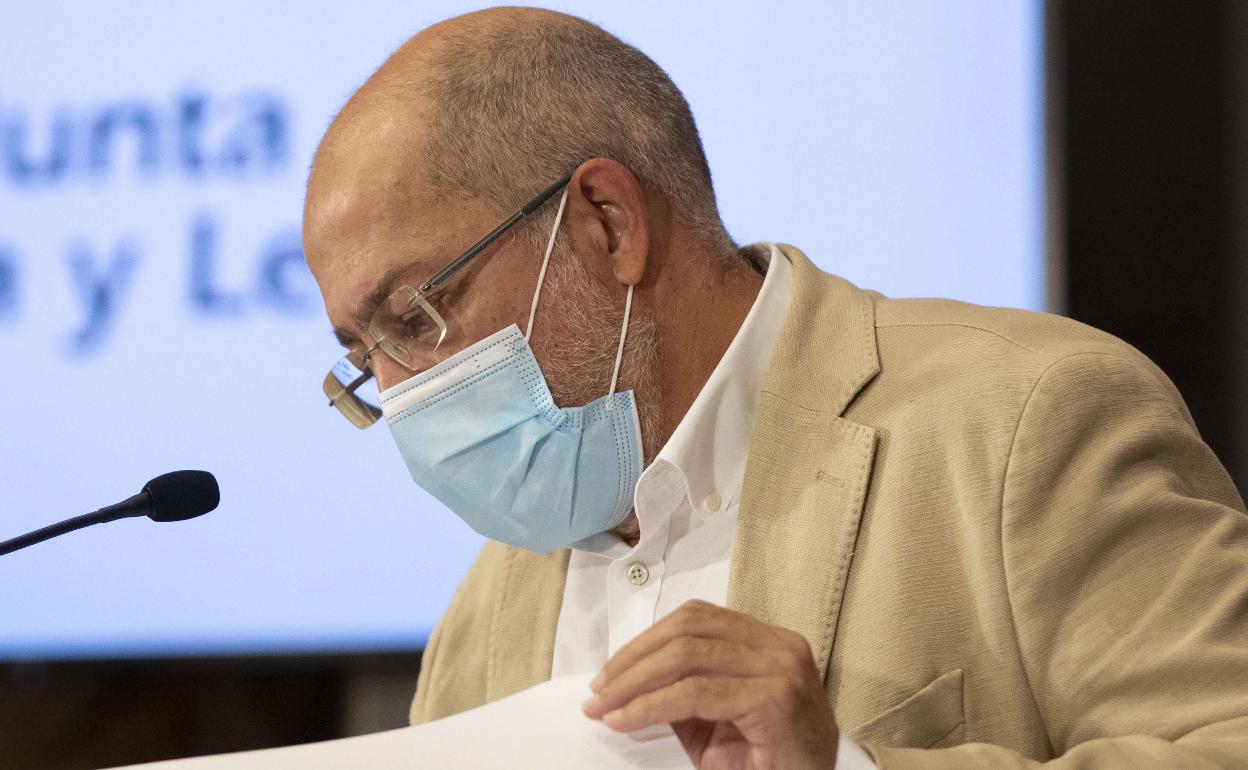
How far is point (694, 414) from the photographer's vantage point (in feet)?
5.95

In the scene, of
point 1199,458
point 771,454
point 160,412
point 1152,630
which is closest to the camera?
point 1152,630

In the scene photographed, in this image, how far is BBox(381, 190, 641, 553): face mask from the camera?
1800 millimetres

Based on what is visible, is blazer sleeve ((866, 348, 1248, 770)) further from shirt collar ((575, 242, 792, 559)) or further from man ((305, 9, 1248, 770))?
shirt collar ((575, 242, 792, 559))

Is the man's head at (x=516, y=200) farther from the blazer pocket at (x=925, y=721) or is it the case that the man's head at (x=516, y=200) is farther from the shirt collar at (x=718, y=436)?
the blazer pocket at (x=925, y=721)

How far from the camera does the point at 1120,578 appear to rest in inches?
58.8

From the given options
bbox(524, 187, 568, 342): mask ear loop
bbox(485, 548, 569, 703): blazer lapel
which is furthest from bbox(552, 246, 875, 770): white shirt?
bbox(524, 187, 568, 342): mask ear loop

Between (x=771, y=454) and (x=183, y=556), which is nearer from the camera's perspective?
(x=771, y=454)

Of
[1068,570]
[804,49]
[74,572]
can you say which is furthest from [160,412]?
[1068,570]

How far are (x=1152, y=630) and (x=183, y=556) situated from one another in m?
2.27

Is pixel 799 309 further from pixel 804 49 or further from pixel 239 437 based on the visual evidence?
pixel 239 437

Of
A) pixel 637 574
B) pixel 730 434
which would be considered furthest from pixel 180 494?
pixel 730 434

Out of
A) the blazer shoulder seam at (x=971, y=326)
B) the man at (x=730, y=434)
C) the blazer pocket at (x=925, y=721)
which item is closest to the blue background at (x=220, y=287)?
the man at (x=730, y=434)

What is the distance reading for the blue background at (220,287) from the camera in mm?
2955

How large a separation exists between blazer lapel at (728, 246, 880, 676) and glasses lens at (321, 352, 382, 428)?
0.60m
